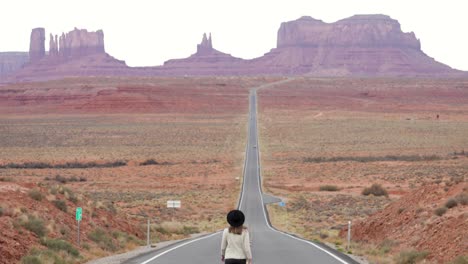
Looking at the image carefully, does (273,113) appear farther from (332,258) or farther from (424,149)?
(332,258)

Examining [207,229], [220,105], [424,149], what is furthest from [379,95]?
[207,229]

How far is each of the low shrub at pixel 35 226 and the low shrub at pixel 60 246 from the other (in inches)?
20.1

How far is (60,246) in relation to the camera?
18.5 meters

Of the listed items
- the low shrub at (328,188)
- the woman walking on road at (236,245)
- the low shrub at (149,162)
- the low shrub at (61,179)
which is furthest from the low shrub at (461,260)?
the low shrub at (149,162)

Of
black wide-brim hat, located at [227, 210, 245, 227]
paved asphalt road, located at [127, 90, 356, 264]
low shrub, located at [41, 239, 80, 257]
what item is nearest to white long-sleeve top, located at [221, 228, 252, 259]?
black wide-brim hat, located at [227, 210, 245, 227]

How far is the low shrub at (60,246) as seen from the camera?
18391mm

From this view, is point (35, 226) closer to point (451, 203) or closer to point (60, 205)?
point (60, 205)

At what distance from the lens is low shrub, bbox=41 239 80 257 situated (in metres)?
18.4

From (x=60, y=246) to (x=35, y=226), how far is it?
36.4 inches

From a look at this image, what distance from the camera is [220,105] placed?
165250 mm

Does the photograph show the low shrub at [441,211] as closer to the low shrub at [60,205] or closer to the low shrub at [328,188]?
the low shrub at [60,205]

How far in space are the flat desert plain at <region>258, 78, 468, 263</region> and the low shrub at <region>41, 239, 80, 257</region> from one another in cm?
702

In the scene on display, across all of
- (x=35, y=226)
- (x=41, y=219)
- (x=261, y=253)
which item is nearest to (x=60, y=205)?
(x=41, y=219)

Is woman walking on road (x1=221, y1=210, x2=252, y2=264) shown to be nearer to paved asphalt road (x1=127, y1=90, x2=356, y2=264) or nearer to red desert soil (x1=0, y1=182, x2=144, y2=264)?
red desert soil (x1=0, y1=182, x2=144, y2=264)
